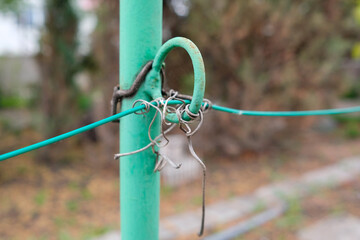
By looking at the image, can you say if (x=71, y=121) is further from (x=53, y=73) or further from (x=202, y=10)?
(x=202, y=10)

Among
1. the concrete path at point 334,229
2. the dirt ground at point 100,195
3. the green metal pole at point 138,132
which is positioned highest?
the green metal pole at point 138,132

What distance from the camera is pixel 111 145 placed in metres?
3.83

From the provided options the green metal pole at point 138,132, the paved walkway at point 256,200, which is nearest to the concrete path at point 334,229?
the paved walkway at point 256,200

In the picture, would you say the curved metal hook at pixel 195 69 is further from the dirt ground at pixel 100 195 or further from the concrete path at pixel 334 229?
the concrete path at pixel 334 229

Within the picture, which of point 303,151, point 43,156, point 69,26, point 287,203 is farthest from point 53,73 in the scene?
point 303,151

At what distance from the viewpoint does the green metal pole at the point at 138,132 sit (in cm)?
77

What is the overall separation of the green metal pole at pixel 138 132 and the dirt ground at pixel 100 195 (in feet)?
6.13

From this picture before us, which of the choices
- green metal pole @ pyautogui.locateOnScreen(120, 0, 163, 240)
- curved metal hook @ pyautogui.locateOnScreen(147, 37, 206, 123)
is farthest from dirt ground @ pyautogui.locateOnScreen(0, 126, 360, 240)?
curved metal hook @ pyautogui.locateOnScreen(147, 37, 206, 123)

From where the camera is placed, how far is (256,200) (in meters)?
3.13

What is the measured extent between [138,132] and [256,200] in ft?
8.68

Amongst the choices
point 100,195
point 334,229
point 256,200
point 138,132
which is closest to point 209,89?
point 256,200

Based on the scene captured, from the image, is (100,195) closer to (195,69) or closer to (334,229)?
(334,229)

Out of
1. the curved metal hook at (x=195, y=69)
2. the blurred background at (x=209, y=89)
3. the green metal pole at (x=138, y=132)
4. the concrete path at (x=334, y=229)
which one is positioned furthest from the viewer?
the blurred background at (x=209, y=89)

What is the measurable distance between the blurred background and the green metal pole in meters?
2.23
